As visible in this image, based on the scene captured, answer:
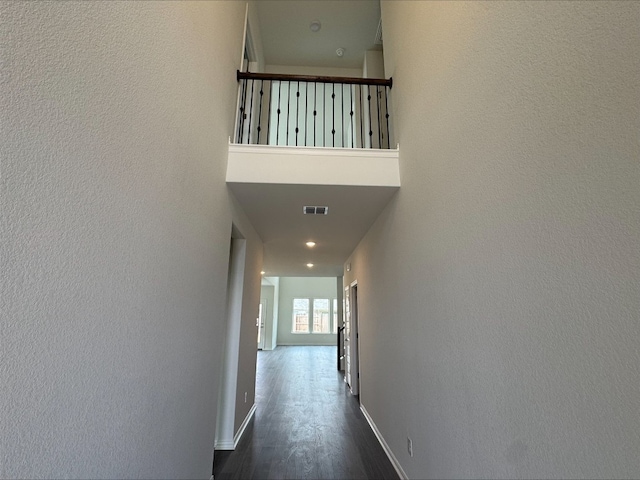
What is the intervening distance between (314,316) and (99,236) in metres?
13.5

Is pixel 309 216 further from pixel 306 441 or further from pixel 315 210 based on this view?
pixel 306 441

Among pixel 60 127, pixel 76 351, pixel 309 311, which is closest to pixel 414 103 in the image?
pixel 60 127

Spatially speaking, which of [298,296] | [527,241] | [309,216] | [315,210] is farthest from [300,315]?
[527,241]

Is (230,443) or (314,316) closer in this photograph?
(230,443)

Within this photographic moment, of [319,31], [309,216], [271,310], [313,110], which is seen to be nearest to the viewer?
[309,216]

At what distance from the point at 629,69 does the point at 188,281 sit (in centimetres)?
205

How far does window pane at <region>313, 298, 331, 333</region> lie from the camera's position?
14.0 meters

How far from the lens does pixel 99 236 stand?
1.03 meters

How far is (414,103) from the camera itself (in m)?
2.43

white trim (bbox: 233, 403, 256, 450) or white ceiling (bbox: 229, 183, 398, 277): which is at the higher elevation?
→ white ceiling (bbox: 229, 183, 398, 277)

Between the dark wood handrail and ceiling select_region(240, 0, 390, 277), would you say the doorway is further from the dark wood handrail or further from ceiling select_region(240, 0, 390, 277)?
the dark wood handrail

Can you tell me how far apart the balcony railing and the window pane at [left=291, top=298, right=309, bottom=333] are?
9.13m

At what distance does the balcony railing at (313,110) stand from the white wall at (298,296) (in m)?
8.71

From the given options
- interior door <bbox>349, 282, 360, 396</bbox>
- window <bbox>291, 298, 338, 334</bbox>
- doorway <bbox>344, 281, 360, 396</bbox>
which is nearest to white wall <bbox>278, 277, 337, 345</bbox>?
window <bbox>291, 298, 338, 334</bbox>
